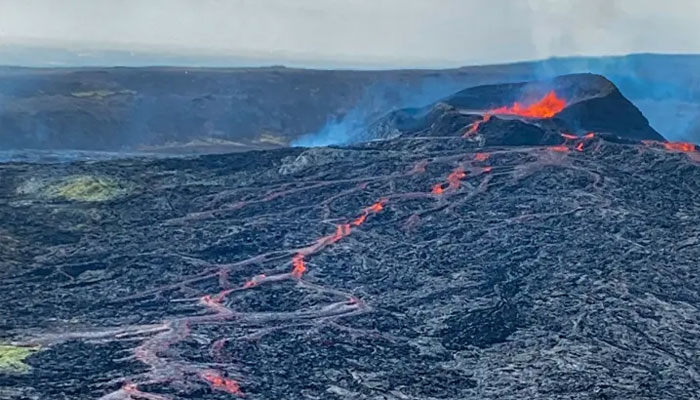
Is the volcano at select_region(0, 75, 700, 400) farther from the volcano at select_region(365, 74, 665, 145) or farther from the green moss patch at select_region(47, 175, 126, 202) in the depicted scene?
the volcano at select_region(365, 74, 665, 145)

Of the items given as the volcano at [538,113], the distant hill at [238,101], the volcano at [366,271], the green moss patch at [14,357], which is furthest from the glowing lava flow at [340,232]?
the distant hill at [238,101]

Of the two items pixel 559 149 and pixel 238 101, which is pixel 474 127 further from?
pixel 238 101

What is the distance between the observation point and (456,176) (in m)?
52.1

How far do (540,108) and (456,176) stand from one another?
27.3m

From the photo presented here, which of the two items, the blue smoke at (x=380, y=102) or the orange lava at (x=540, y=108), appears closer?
the orange lava at (x=540, y=108)

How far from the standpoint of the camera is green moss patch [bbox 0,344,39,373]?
27.9 meters

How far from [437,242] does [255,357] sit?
15.7 metres

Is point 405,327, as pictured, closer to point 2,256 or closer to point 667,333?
point 667,333

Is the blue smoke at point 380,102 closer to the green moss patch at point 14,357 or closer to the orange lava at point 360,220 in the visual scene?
the orange lava at point 360,220

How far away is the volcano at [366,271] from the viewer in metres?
28.7

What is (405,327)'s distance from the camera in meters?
33.6

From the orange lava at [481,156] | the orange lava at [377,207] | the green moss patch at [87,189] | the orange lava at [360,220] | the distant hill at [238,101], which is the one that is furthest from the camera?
the distant hill at [238,101]

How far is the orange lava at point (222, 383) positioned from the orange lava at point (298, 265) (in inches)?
449

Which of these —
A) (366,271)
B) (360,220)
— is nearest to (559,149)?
(360,220)
